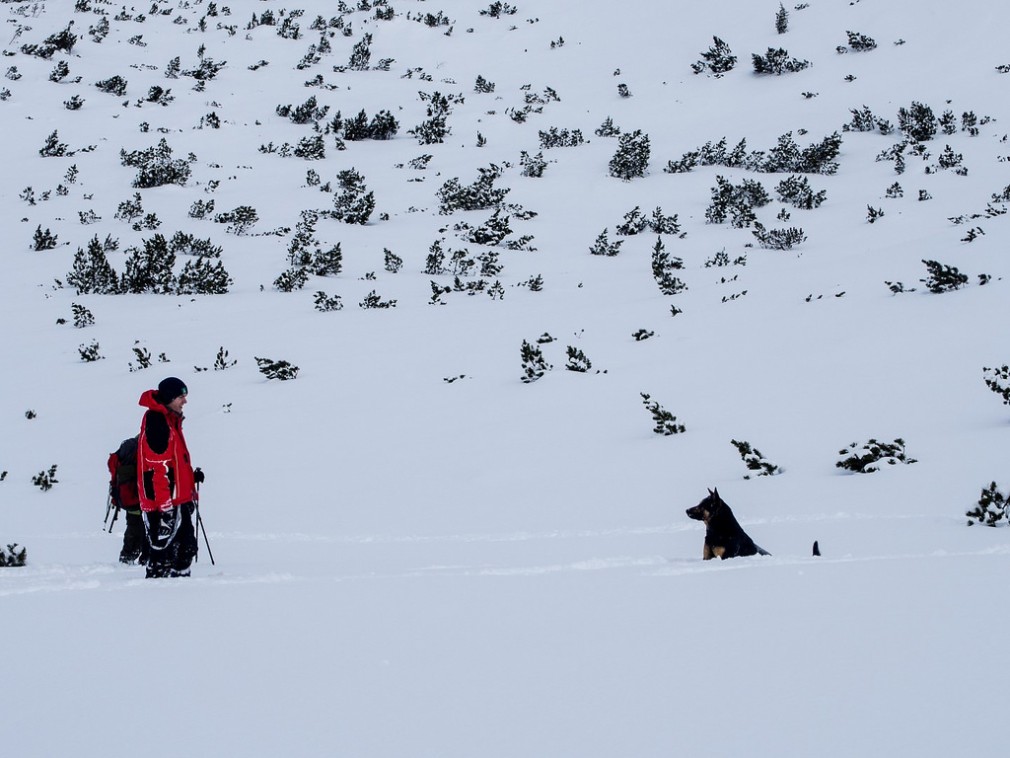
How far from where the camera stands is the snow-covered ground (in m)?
2.26

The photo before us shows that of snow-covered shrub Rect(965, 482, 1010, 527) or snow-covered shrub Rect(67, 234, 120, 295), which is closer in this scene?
snow-covered shrub Rect(965, 482, 1010, 527)

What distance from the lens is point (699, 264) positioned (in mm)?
15688

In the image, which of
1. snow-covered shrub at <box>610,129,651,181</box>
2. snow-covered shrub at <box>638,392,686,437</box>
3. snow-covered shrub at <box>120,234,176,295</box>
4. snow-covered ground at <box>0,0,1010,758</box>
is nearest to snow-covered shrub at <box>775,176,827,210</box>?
snow-covered ground at <box>0,0,1010,758</box>

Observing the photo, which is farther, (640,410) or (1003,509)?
(640,410)

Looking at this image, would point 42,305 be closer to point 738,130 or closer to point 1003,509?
point 1003,509

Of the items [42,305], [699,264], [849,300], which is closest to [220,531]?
[849,300]

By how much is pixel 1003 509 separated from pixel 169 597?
179 inches

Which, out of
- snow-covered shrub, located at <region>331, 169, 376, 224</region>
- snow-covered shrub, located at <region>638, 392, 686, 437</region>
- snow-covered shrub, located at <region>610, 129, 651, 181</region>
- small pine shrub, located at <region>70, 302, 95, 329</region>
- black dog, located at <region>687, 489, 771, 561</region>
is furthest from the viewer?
snow-covered shrub, located at <region>610, 129, 651, 181</region>

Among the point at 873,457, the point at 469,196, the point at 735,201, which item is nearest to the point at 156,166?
the point at 469,196

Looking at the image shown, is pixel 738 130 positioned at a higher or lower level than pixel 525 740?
higher

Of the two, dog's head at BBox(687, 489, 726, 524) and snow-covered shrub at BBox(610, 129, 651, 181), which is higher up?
snow-covered shrub at BBox(610, 129, 651, 181)

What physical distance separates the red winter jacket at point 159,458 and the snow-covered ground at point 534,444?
51 centimetres

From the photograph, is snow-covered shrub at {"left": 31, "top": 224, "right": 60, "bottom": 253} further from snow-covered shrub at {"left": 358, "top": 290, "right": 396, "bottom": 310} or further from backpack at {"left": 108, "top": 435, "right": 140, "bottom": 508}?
backpack at {"left": 108, "top": 435, "right": 140, "bottom": 508}

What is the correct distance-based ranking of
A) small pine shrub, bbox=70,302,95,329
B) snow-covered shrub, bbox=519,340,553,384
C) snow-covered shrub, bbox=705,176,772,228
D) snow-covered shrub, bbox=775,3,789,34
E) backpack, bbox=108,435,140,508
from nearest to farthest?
backpack, bbox=108,435,140,508
snow-covered shrub, bbox=519,340,553,384
small pine shrub, bbox=70,302,95,329
snow-covered shrub, bbox=705,176,772,228
snow-covered shrub, bbox=775,3,789,34
